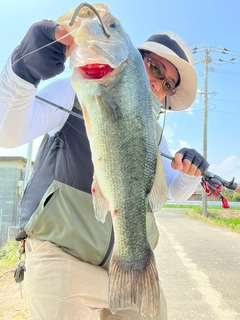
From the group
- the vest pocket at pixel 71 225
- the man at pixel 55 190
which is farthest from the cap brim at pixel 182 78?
the vest pocket at pixel 71 225

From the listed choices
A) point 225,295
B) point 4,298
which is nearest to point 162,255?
point 225,295

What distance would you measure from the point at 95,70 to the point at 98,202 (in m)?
0.71

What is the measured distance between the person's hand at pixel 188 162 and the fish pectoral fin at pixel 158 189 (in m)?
0.53

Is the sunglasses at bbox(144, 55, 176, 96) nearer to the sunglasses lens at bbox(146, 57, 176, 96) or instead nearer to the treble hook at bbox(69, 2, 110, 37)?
the sunglasses lens at bbox(146, 57, 176, 96)

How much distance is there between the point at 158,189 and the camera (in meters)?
1.81

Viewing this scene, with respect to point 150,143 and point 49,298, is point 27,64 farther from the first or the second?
point 49,298

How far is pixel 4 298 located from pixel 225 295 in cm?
346

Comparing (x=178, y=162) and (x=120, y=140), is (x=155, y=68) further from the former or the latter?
(x=120, y=140)

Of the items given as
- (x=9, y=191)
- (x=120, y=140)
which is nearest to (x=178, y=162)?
(x=120, y=140)

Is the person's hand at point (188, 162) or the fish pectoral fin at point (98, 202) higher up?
the person's hand at point (188, 162)

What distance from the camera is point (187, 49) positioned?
2.96 metres

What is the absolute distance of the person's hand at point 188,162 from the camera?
2301 millimetres

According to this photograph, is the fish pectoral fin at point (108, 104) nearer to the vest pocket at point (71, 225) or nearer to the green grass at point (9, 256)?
the vest pocket at point (71, 225)

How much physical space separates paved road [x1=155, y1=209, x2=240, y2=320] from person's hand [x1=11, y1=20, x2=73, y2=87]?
377cm
